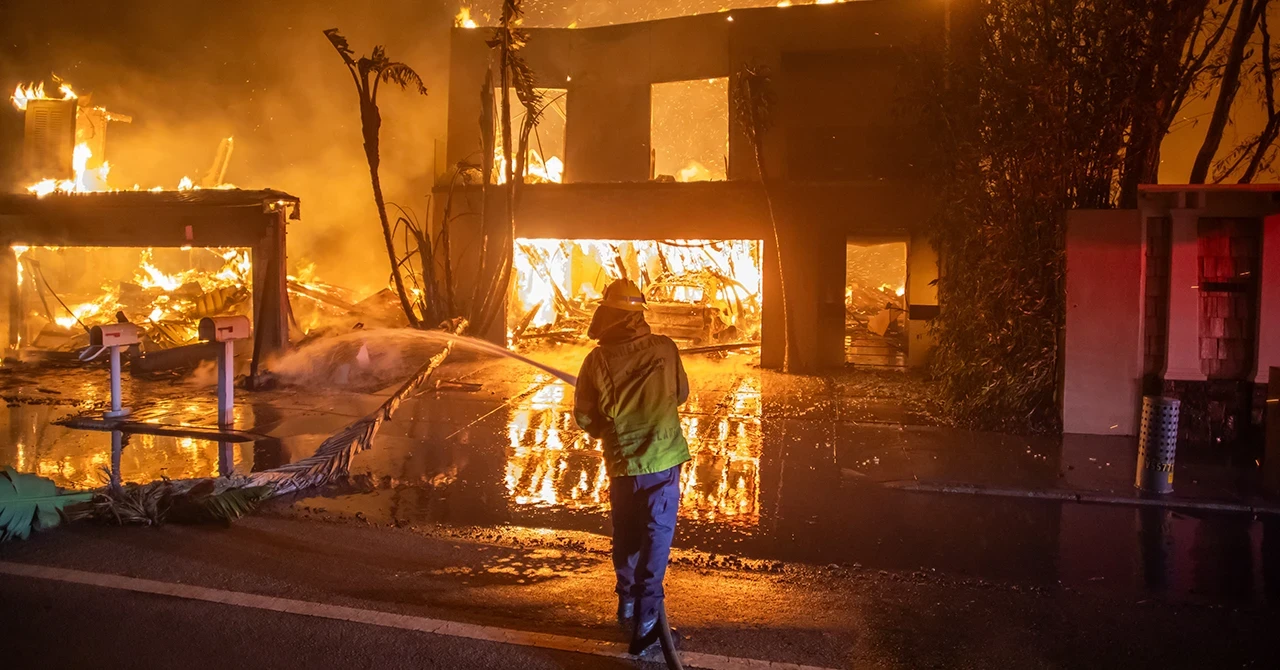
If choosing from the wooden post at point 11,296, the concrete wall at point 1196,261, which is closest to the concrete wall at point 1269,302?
the concrete wall at point 1196,261

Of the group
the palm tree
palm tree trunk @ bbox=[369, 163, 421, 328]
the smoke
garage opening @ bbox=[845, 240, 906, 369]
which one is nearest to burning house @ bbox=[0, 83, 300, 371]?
the smoke

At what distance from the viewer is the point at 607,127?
17266 millimetres

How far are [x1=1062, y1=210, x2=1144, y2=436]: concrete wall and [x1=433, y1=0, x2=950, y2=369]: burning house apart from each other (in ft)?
10.5

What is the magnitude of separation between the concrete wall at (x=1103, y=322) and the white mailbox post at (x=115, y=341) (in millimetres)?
10469

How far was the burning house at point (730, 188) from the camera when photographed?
47.7 ft

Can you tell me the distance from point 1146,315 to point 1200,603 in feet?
17.8

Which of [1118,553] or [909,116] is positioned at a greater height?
[909,116]

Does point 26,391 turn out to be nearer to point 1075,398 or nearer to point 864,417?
point 864,417

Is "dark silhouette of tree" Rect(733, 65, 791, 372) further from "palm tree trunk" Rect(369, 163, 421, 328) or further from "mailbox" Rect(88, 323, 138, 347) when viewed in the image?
"mailbox" Rect(88, 323, 138, 347)

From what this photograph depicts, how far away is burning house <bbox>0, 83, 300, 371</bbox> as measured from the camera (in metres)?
13.0

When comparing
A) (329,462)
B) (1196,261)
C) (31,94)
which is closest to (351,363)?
(329,462)

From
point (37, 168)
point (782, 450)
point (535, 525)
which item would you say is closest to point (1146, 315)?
point (782, 450)

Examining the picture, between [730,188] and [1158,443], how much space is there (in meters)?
8.99

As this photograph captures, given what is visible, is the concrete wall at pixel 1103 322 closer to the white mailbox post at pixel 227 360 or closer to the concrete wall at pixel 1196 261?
the concrete wall at pixel 1196 261
